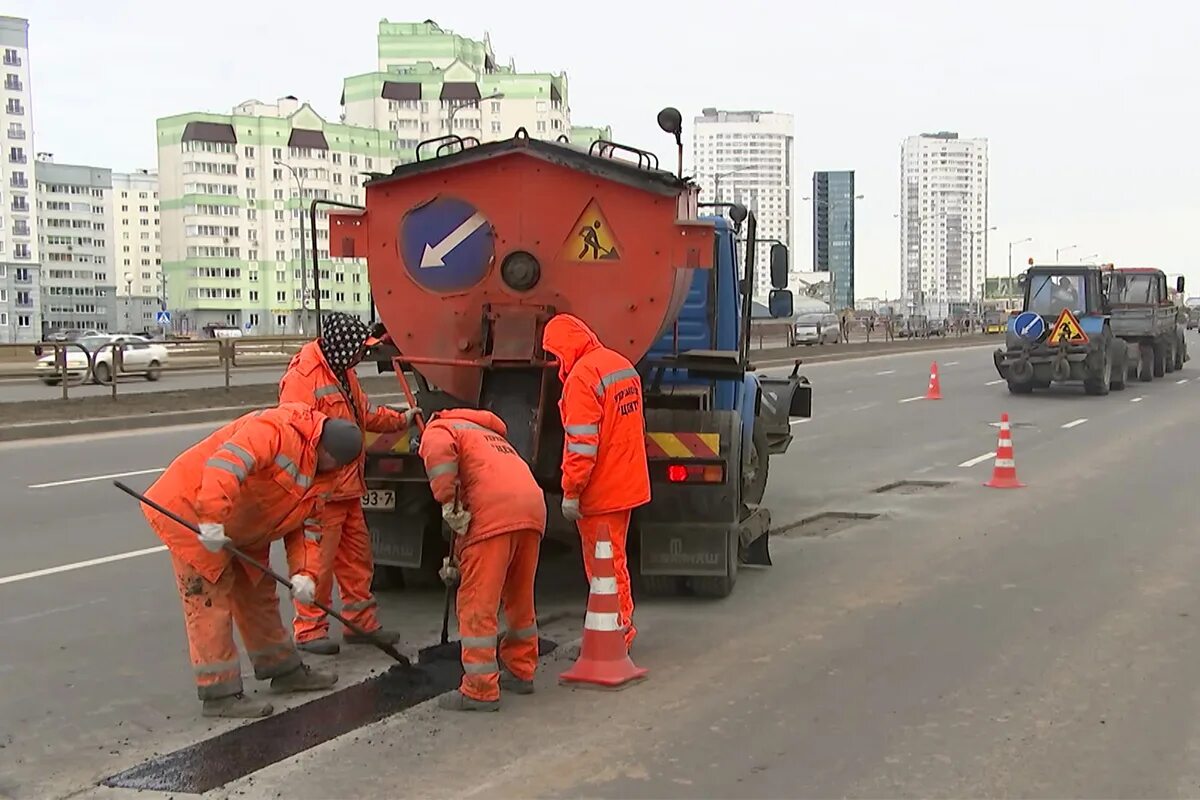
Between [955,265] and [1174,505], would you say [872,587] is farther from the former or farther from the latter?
[955,265]

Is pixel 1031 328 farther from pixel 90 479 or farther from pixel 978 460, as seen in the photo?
pixel 90 479

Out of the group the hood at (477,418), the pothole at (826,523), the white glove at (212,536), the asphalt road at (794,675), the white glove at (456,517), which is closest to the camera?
the asphalt road at (794,675)

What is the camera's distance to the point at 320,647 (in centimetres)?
603

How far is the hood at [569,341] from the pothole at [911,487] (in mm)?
6790

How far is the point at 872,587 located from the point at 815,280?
79446 millimetres

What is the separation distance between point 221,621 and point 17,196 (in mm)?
113699

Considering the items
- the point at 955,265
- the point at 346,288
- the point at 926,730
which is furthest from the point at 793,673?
the point at 955,265

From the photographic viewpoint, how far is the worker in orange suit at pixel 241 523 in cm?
485

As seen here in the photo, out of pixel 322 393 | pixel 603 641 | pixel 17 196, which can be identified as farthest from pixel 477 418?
pixel 17 196

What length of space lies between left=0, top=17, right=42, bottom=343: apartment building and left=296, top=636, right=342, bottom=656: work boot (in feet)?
337

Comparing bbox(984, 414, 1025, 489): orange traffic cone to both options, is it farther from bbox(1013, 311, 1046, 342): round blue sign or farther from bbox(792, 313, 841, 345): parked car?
bbox(792, 313, 841, 345): parked car

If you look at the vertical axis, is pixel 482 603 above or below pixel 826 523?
above

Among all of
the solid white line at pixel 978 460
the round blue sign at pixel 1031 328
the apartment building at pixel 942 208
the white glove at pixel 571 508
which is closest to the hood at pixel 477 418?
the white glove at pixel 571 508

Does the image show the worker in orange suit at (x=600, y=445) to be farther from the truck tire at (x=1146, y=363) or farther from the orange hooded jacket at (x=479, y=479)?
the truck tire at (x=1146, y=363)
